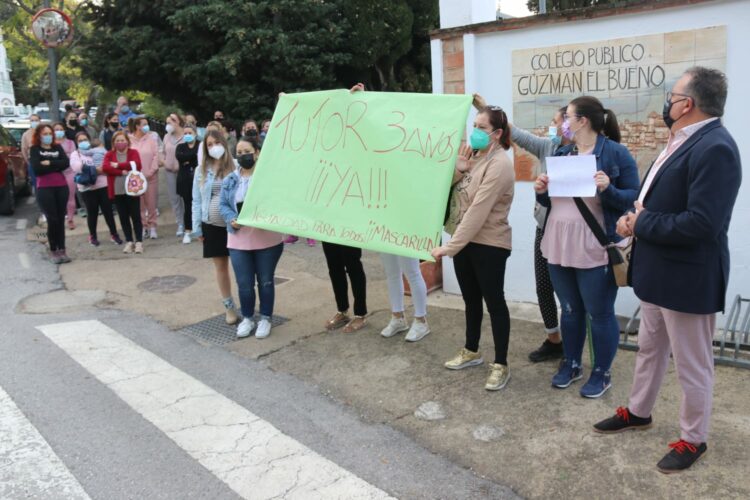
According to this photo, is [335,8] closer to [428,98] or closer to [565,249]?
[428,98]

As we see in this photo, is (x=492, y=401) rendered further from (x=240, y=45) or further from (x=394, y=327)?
→ (x=240, y=45)

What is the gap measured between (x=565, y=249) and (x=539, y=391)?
1027 millimetres

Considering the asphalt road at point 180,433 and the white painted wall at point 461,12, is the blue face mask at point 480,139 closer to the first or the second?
the asphalt road at point 180,433

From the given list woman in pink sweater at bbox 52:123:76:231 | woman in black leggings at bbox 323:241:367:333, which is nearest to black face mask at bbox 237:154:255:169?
woman in black leggings at bbox 323:241:367:333

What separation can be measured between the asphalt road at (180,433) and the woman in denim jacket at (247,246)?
21.8 inches

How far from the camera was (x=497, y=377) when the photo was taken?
4.47 metres

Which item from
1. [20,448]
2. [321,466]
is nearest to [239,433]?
[321,466]

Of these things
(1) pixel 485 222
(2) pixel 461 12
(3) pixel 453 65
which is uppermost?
(2) pixel 461 12

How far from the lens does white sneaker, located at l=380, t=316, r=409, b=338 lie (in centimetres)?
561

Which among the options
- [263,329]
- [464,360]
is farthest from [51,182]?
[464,360]

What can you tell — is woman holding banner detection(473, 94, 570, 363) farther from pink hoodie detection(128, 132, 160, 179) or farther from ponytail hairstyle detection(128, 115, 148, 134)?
ponytail hairstyle detection(128, 115, 148, 134)

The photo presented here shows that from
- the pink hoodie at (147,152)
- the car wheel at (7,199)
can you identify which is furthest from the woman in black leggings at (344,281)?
the car wheel at (7,199)

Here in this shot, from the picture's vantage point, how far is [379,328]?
5852 millimetres

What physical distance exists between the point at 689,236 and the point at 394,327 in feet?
9.74
